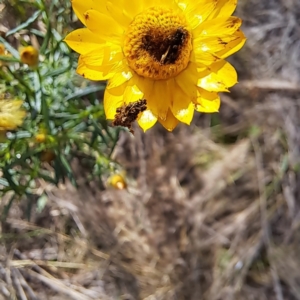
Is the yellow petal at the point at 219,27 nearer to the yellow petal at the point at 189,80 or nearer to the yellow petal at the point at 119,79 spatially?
the yellow petal at the point at 189,80

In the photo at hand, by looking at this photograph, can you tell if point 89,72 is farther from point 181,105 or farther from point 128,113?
point 181,105

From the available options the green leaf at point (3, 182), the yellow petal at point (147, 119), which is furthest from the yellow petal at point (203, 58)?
the green leaf at point (3, 182)

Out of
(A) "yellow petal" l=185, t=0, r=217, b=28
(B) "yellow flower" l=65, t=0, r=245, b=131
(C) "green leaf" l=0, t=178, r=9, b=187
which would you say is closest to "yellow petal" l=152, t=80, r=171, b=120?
(B) "yellow flower" l=65, t=0, r=245, b=131

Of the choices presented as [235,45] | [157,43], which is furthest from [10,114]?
[235,45]

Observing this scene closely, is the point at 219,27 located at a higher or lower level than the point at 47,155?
higher

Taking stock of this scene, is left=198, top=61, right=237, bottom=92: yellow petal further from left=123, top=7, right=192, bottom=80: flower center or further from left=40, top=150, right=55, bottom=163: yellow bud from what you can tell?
left=40, top=150, right=55, bottom=163: yellow bud

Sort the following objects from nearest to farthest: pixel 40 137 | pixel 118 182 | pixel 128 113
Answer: pixel 128 113 < pixel 40 137 < pixel 118 182

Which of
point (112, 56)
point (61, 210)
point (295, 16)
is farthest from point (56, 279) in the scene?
point (295, 16)
